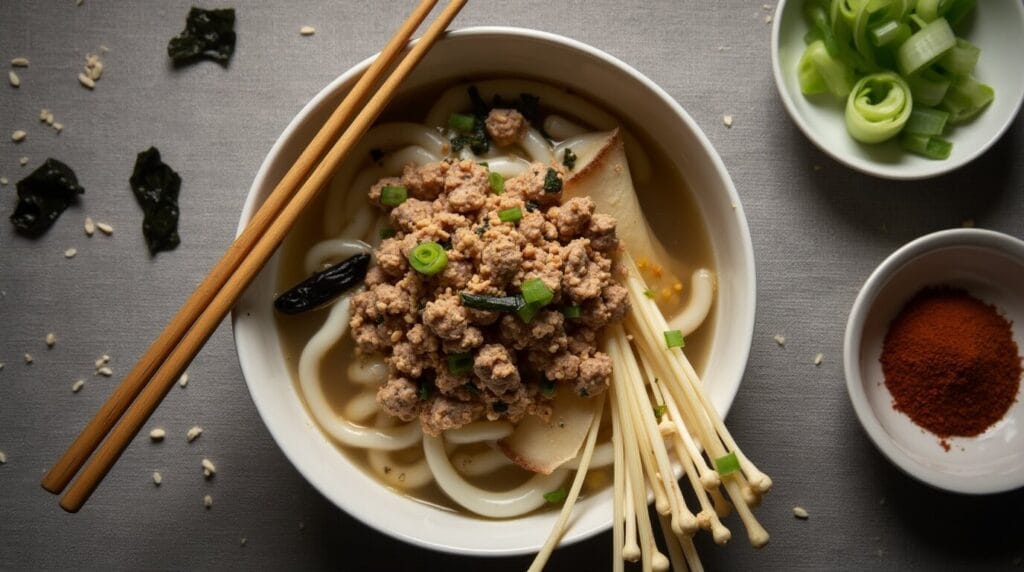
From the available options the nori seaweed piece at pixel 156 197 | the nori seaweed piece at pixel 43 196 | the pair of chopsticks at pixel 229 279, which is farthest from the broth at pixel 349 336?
the nori seaweed piece at pixel 43 196

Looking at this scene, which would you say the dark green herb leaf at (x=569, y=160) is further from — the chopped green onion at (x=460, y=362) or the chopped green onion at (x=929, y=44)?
the chopped green onion at (x=929, y=44)

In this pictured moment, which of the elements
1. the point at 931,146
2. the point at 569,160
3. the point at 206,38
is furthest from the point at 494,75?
the point at 931,146

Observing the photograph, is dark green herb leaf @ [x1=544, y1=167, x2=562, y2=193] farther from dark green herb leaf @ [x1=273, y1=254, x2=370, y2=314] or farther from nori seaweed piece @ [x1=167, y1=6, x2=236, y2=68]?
nori seaweed piece @ [x1=167, y1=6, x2=236, y2=68]

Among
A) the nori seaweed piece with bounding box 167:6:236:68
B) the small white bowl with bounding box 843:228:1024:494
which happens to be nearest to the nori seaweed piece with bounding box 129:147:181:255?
the nori seaweed piece with bounding box 167:6:236:68

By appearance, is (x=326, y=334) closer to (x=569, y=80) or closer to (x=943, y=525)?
(x=569, y=80)

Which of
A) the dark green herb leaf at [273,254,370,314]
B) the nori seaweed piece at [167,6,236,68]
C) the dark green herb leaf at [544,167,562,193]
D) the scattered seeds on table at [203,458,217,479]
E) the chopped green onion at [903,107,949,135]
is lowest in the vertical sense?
the scattered seeds on table at [203,458,217,479]

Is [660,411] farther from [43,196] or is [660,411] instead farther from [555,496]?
[43,196]

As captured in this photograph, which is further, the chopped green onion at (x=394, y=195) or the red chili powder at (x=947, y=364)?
the red chili powder at (x=947, y=364)
